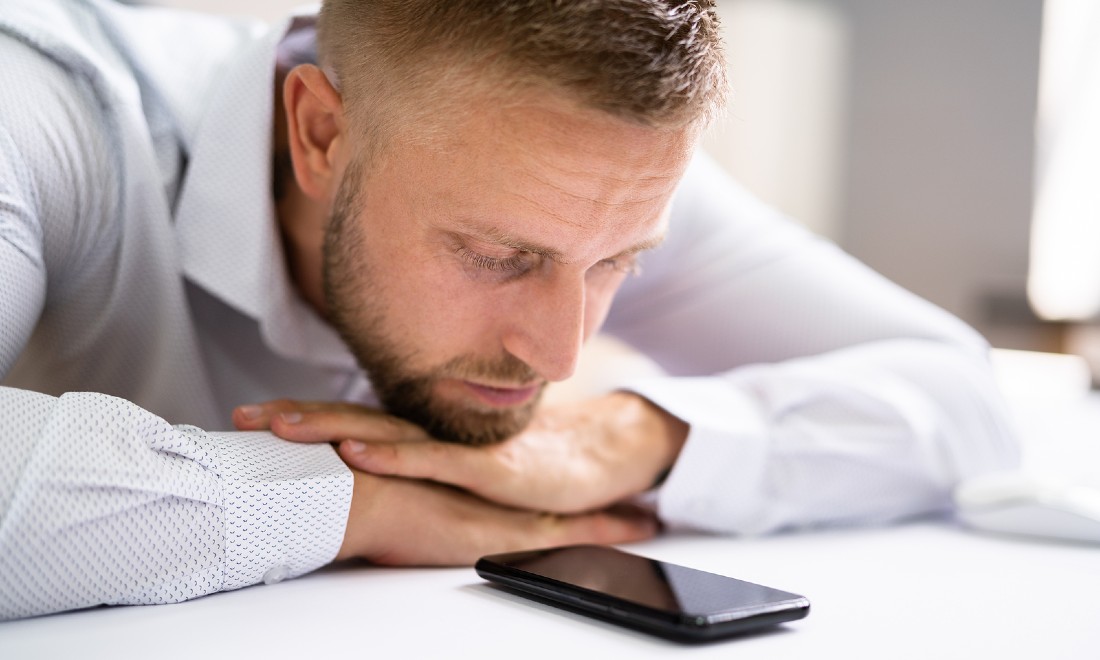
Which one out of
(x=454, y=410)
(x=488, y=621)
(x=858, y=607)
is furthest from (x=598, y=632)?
(x=454, y=410)

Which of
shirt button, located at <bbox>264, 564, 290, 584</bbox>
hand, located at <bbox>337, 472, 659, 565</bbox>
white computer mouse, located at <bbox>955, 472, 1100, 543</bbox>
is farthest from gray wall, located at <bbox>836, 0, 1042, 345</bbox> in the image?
shirt button, located at <bbox>264, 564, 290, 584</bbox>

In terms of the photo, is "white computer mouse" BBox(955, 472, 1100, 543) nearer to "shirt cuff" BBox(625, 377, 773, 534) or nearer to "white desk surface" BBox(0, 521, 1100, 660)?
"white desk surface" BBox(0, 521, 1100, 660)

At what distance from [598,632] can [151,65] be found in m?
0.81

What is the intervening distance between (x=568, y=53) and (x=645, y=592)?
391 millimetres

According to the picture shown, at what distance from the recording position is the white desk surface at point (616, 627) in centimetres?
67

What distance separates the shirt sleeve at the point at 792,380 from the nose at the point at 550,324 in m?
0.22

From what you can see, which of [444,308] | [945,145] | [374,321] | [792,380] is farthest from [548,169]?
[945,145]

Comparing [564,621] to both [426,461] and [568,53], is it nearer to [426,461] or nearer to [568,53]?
[426,461]

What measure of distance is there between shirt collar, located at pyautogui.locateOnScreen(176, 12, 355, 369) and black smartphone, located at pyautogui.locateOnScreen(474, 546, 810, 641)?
0.44m

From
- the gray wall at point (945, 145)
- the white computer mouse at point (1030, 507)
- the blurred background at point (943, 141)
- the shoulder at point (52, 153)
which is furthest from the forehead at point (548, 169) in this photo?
the gray wall at point (945, 145)

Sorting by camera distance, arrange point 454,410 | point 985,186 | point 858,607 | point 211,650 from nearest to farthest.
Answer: point 211,650 < point 858,607 < point 454,410 < point 985,186

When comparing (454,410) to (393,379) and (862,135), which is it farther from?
(862,135)

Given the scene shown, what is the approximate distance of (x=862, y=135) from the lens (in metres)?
3.57

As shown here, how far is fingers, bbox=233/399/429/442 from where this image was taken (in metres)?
0.90
